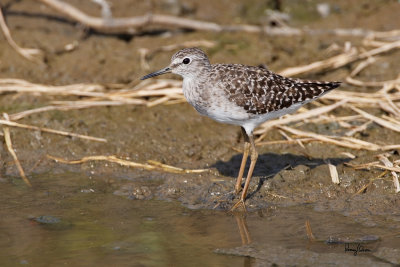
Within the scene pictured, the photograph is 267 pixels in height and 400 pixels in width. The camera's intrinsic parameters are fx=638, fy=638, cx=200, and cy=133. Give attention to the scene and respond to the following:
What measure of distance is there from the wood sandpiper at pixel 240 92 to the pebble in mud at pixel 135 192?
42.6 inches

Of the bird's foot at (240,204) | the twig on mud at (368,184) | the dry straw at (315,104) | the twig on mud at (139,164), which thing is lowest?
the bird's foot at (240,204)

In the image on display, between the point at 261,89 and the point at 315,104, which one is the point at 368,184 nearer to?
the point at 261,89

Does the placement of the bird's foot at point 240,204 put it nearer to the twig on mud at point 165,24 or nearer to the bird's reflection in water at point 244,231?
the bird's reflection in water at point 244,231

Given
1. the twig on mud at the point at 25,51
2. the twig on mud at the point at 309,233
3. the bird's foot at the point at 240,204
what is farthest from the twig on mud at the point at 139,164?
the twig on mud at the point at 25,51

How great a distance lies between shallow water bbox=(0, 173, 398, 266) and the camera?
6.02 m

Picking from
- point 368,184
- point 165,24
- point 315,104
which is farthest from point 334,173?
point 165,24

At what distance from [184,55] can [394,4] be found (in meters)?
6.50

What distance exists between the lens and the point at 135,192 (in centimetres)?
764

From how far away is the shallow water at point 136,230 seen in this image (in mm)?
6020

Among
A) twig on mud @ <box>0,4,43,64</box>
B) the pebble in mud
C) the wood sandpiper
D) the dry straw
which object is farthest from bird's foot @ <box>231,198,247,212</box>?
twig on mud @ <box>0,4,43,64</box>

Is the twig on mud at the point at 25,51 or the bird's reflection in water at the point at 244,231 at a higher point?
the twig on mud at the point at 25,51

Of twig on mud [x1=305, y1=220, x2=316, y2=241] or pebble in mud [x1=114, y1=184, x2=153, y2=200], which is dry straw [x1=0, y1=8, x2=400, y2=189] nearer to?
pebble in mud [x1=114, y1=184, x2=153, y2=200]

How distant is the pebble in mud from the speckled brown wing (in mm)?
1570

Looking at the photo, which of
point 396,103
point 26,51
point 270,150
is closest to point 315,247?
point 270,150
